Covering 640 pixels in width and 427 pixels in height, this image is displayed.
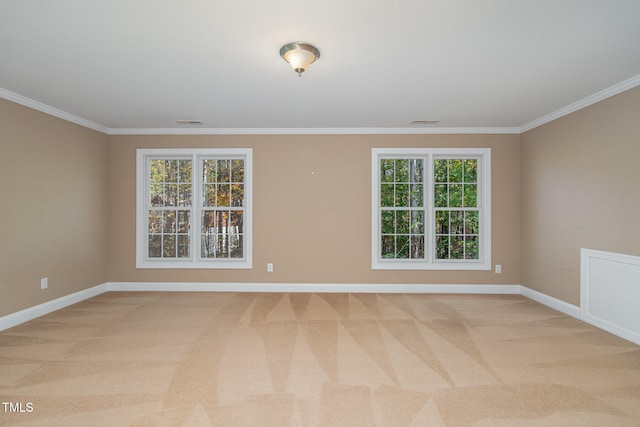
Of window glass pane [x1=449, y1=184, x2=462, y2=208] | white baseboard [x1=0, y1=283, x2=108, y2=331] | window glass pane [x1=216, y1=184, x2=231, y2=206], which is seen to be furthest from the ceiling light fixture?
white baseboard [x1=0, y1=283, x2=108, y2=331]

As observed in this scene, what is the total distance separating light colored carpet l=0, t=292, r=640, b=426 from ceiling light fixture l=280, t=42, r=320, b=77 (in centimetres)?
249

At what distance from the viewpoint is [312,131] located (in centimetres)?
498

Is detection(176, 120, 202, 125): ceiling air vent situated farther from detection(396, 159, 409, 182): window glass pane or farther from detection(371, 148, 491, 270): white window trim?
detection(396, 159, 409, 182): window glass pane

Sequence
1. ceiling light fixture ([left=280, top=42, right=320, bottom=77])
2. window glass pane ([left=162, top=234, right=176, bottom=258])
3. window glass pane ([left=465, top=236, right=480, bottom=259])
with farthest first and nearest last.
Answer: window glass pane ([left=162, top=234, right=176, bottom=258]) → window glass pane ([left=465, top=236, right=480, bottom=259]) → ceiling light fixture ([left=280, top=42, right=320, bottom=77])

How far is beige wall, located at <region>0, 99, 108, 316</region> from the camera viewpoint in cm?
349

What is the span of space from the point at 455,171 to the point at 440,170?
0.25 m

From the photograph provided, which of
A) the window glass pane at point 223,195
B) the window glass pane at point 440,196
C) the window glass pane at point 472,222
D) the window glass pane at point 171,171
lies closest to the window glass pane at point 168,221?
the window glass pane at point 171,171

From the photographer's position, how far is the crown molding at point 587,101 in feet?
10.2

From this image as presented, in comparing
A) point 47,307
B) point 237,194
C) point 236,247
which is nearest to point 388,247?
point 236,247

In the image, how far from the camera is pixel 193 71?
9.53 feet

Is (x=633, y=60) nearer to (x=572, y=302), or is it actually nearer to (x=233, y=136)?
(x=572, y=302)

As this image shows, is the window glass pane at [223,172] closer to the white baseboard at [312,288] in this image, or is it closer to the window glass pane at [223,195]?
the window glass pane at [223,195]

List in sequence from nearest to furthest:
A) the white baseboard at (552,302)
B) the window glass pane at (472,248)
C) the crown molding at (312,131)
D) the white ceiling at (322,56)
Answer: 1. the white ceiling at (322,56)
2. the white baseboard at (552,302)
3. the crown molding at (312,131)
4. the window glass pane at (472,248)

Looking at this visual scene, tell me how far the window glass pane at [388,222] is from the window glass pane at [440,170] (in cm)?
94
